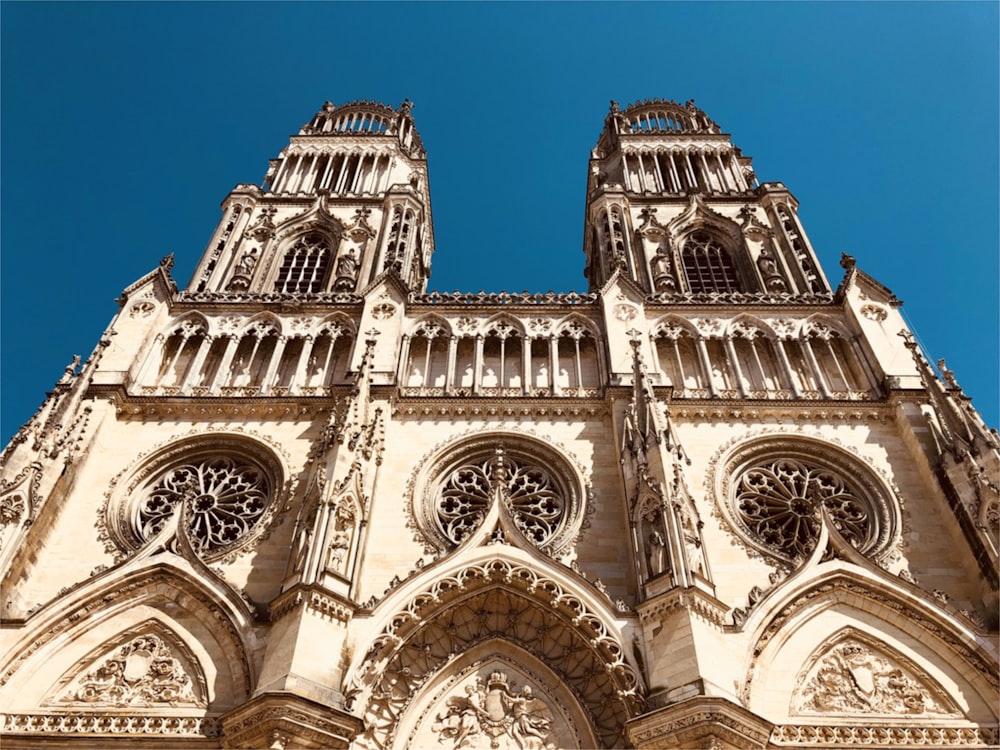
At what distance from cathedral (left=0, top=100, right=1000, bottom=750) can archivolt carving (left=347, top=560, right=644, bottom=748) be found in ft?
0.18

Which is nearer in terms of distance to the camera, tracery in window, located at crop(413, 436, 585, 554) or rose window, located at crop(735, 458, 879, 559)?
tracery in window, located at crop(413, 436, 585, 554)

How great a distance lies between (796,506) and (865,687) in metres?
4.13

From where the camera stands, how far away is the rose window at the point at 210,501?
15.8m

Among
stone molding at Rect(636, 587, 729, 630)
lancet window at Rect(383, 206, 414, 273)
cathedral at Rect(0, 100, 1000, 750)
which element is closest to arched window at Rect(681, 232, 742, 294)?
cathedral at Rect(0, 100, 1000, 750)

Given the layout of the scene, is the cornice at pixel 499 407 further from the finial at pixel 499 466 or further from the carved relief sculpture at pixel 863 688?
the carved relief sculpture at pixel 863 688

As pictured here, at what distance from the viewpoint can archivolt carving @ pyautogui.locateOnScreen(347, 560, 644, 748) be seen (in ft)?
41.0

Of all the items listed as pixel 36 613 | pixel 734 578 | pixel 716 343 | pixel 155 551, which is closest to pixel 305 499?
pixel 155 551

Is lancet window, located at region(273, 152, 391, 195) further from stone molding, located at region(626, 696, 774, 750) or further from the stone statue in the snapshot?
stone molding, located at region(626, 696, 774, 750)

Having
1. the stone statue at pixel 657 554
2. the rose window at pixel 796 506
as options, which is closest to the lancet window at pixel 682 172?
the rose window at pixel 796 506

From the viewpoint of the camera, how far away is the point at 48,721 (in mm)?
12531

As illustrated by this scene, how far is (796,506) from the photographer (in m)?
16.3

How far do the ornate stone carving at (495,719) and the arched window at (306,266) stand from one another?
49.4 ft

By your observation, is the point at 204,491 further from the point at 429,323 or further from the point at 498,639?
the point at 498,639

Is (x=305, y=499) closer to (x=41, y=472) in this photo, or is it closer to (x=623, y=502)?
(x=41, y=472)
